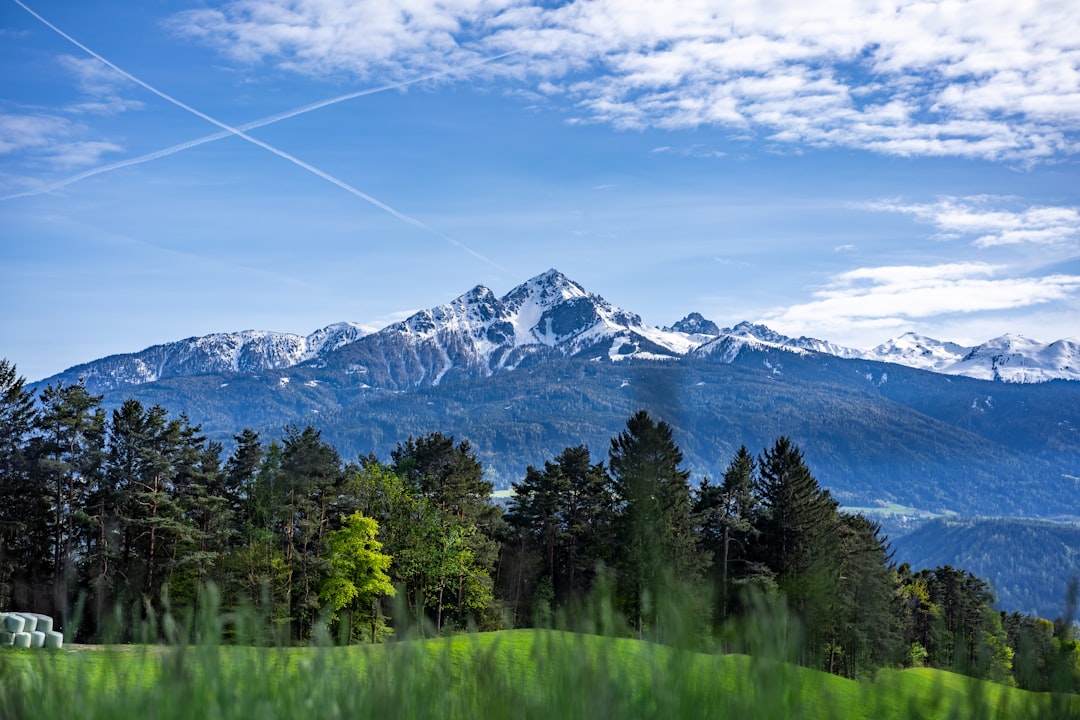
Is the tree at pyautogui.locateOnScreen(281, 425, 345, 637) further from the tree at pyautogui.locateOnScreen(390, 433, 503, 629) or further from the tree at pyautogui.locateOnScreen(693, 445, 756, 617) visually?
the tree at pyautogui.locateOnScreen(693, 445, 756, 617)

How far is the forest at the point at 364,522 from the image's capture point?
44.5 metres

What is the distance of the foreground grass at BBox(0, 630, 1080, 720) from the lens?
2.64m

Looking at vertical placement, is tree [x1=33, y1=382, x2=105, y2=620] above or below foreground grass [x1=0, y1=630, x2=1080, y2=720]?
above

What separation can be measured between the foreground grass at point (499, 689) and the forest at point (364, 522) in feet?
118

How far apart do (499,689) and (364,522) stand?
45.9 metres

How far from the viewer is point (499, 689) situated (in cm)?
306

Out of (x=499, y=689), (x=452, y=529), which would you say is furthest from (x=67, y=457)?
(x=499, y=689)

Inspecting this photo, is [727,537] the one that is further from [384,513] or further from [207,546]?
[207,546]

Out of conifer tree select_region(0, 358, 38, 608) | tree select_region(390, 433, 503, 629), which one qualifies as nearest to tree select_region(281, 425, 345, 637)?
tree select_region(390, 433, 503, 629)

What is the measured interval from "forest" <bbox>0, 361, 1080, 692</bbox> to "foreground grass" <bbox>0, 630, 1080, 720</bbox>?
35835 mm

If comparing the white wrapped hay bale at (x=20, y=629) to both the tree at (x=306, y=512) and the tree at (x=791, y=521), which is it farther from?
the tree at (x=791, y=521)

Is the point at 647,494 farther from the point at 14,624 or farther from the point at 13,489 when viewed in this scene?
the point at 13,489

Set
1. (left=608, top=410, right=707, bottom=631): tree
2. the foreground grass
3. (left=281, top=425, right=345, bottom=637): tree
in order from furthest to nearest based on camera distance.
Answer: (left=281, top=425, right=345, bottom=637): tree, (left=608, top=410, right=707, bottom=631): tree, the foreground grass

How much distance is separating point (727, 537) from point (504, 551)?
17480mm
